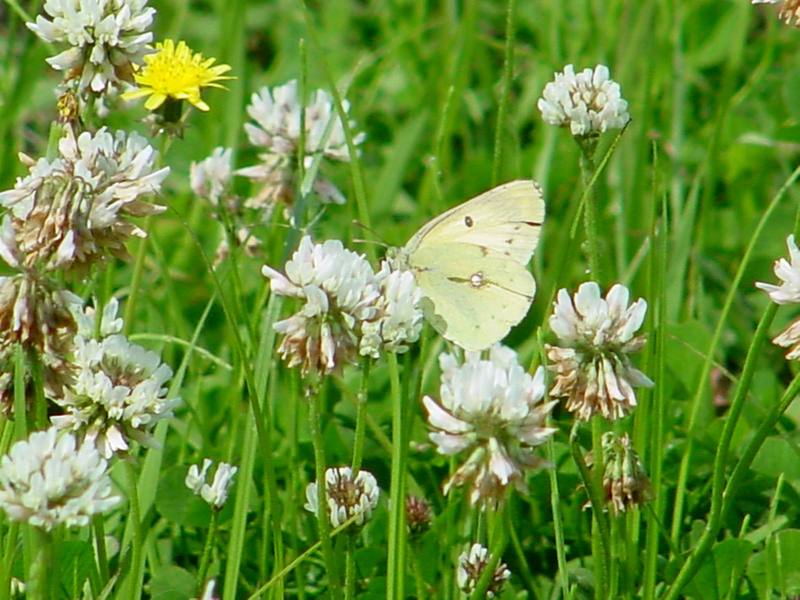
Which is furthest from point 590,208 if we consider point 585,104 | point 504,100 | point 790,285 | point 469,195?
point 469,195

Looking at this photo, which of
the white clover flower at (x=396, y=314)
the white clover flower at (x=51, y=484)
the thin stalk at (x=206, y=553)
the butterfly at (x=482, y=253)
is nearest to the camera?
the white clover flower at (x=51, y=484)

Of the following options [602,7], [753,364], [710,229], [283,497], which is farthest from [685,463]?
[602,7]

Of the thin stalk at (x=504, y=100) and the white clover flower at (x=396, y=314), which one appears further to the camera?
the thin stalk at (x=504, y=100)

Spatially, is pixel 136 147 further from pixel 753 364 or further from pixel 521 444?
pixel 753 364

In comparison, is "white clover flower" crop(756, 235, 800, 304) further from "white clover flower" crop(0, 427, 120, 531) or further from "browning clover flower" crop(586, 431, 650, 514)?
"white clover flower" crop(0, 427, 120, 531)

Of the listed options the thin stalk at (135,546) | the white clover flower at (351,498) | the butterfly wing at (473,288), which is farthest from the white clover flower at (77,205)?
the butterfly wing at (473,288)

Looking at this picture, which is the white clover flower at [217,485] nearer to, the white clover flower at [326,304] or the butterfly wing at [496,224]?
the white clover flower at [326,304]

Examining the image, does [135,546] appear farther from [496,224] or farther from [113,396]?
[496,224]
